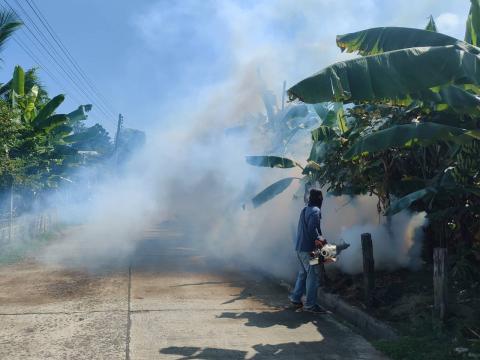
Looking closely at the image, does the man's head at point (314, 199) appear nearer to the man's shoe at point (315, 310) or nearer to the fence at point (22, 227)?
the man's shoe at point (315, 310)

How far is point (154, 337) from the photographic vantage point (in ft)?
18.0

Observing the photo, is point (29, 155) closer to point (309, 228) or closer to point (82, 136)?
point (82, 136)

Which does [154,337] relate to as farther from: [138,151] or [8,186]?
[138,151]

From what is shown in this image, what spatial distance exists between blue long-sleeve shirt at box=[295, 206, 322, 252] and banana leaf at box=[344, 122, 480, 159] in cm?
121

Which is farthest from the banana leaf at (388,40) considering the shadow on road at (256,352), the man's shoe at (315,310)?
the shadow on road at (256,352)

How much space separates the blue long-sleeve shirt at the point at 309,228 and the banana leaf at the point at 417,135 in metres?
1.21

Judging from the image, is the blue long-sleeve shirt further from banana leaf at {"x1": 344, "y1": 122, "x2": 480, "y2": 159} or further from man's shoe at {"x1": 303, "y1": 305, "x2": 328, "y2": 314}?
banana leaf at {"x1": 344, "y1": 122, "x2": 480, "y2": 159}

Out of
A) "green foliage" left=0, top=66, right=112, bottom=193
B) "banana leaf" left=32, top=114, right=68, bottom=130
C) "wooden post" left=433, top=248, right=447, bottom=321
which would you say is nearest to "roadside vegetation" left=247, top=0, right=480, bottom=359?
"wooden post" left=433, top=248, right=447, bottom=321

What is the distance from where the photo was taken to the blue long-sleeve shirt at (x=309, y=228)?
6.92m

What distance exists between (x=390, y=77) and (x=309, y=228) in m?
A: 2.55

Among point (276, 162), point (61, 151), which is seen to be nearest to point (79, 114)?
point (61, 151)

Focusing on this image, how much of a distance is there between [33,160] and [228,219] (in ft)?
20.1

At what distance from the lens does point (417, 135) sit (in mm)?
5660

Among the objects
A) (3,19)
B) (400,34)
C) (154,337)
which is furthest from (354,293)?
(3,19)
